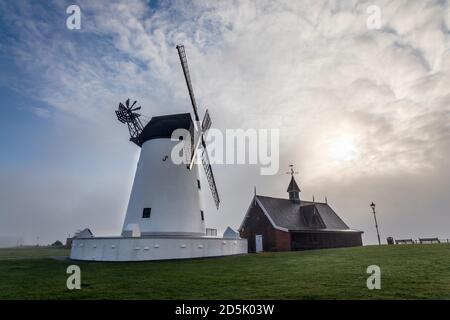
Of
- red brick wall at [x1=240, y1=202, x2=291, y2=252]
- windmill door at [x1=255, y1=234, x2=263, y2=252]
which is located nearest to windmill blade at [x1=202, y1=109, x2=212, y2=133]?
red brick wall at [x1=240, y1=202, x2=291, y2=252]

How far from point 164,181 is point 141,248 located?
6.06 meters

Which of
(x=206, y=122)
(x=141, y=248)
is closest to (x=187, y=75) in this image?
(x=206, y=122)

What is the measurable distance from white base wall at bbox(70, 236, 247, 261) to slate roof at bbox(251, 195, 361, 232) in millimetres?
10619

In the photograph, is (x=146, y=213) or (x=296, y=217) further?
(x=296, y=217)

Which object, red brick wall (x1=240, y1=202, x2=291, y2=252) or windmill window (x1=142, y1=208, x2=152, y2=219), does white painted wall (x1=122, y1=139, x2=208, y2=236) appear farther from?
red brick wall (x1=240, y1=202, x2=291, y2=252)

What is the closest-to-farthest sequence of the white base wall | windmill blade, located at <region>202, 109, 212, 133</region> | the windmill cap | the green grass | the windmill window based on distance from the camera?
the green grass, the white base wall, the windmill window, the windmill cap, windmill blade, located at <region>202, 109, 212, 133</region>

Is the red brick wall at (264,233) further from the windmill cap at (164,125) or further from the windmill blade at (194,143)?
the windmill cap at (164,125)

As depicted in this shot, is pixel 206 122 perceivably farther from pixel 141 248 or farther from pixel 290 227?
pixel 290 227

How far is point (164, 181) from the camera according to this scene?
23.4m

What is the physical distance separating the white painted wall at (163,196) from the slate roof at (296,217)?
32.3 feet

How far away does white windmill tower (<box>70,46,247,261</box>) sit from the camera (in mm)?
20031
